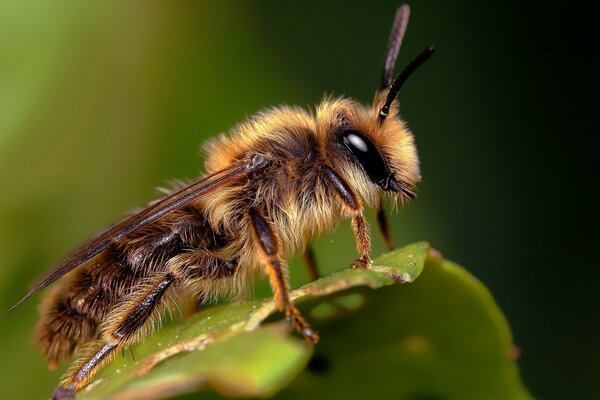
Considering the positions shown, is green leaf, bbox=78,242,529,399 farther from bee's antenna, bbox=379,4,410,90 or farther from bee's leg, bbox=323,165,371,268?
bee's antenna, bbox=379,4,410,90

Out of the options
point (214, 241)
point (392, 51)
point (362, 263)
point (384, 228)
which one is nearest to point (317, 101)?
point (392, 51)

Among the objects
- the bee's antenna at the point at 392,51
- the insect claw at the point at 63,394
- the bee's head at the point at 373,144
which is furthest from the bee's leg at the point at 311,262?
the insect claw at the point at 63,394

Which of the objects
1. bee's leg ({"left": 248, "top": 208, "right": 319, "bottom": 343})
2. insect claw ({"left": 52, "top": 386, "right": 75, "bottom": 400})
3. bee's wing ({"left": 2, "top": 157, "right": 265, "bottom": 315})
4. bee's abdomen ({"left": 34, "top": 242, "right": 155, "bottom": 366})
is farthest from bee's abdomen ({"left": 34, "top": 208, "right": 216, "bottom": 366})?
insect claw ({"left": 52, "top": 386, "right": 75, "bottom": 400})

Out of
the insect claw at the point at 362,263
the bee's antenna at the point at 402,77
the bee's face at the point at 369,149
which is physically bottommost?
the insect claw at the point at 362,263

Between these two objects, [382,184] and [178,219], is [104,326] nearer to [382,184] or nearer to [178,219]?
[178,219]

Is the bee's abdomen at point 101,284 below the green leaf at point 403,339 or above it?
above

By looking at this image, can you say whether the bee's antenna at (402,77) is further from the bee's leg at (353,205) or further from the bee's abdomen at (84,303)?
the bee's abdomen at (84,303)

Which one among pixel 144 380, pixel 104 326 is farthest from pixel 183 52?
pixel 144 380
